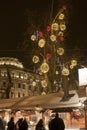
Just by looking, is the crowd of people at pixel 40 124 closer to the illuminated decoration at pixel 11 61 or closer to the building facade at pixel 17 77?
the building facade at pixel 17 77

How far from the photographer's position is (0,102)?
22.9 meters

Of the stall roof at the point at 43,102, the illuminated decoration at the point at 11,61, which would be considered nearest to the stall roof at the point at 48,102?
the stall roof at the point at 43,102

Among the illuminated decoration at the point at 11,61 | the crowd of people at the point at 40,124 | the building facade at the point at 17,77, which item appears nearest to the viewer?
the crowd of people at the point at 40,124

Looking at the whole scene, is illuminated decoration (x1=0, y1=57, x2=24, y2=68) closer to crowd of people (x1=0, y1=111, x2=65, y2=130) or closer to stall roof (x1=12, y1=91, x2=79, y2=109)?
stall roof (x1=12, y1=91, x2=79, y2=109)

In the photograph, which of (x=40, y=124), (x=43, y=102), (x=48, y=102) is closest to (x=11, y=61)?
(x=43, y=102)

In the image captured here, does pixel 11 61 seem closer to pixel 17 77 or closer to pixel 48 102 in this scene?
pixel 17 77

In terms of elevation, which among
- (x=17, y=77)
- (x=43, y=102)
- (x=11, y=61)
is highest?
(x=11, y=61)

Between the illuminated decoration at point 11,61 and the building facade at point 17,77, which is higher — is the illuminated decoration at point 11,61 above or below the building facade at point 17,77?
above

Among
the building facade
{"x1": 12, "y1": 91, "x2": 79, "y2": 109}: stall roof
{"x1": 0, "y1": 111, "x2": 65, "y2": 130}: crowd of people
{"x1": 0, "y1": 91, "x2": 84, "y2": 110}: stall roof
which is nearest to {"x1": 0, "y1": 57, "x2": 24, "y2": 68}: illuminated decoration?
the building facade

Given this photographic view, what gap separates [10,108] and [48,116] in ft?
12.9

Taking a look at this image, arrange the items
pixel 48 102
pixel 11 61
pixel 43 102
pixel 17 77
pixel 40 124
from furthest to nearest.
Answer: pixel 11 61, pixel 17 77, pixel 43 102, pixel 48 102, pixel 40 124

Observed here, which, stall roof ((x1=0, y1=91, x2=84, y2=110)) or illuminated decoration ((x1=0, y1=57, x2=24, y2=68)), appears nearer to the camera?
stall roof ((x1=0, y1=91, x2=84, y2=110))

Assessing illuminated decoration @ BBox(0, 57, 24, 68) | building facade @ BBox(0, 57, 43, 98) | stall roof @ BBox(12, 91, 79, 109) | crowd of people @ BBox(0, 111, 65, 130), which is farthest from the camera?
illuminated decoration @ BBox(0, 57, 24, 68)

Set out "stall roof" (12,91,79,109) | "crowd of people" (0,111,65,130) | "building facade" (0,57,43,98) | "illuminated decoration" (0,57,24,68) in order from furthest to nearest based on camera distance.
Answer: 1. "illuminated decoration" (0,57,24,68)
2. "building facade" (0,57,43,98)
3. "stall roof" (12,91,79,109)
4. "crowd of people" (0,111,65,130)
